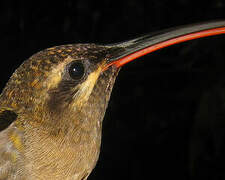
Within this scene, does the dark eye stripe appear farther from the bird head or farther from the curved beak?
the curved beak

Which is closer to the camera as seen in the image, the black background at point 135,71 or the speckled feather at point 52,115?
the speckled feather at point 52,115

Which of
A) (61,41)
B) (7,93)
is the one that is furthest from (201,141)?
(7,93)

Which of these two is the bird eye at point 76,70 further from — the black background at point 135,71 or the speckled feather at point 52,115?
the black background at point 135,71

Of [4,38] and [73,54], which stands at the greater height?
[4,38]

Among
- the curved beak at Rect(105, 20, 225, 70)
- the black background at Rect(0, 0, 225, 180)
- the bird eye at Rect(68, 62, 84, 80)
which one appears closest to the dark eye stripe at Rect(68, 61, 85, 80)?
the bird eye at Rect(68, 62, 84, 80)

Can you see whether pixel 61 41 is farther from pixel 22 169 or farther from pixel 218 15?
pixel 22 169

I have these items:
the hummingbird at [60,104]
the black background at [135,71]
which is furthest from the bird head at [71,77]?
the black background at [135,71]
